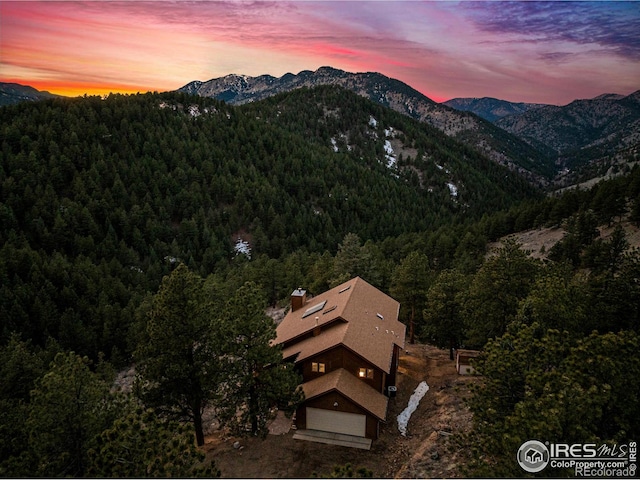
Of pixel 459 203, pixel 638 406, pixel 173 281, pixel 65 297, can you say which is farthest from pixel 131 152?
pixel 459 203

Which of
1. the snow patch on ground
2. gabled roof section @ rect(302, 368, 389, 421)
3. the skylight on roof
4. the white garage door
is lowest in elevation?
the snow patch on ground

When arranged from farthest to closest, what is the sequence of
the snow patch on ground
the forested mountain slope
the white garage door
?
the forested mountain slope → the snow patch on ground → the white garage door

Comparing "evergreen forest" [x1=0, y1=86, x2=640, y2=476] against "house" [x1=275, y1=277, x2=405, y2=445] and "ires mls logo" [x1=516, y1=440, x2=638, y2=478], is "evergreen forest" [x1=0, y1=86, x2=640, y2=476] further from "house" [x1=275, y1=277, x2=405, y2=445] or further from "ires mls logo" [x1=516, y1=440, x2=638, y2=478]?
"house" [x1=275, y1=277, x2=405, y2=445]

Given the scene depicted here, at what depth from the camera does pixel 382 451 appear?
22422mm

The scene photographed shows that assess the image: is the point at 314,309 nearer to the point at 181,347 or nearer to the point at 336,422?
the point at 336,422

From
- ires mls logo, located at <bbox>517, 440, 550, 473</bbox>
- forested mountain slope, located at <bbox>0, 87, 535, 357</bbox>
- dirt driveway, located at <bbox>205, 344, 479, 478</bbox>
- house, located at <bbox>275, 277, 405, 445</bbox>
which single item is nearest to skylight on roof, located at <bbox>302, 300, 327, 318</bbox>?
house, located at <bbox>275, 277, 405, 445</bbox>

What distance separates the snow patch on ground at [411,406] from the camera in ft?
81.5

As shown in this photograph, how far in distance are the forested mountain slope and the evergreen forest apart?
0.59m

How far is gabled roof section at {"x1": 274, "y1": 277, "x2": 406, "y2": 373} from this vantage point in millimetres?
25328

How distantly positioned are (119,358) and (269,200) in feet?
274

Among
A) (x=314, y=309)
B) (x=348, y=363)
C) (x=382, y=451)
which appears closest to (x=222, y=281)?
(x=314, y=309)

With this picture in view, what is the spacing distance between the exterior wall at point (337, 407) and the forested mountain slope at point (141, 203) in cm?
4128

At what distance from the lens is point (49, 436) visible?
15.2 meters

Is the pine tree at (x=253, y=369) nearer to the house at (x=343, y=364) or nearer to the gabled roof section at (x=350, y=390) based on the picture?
the gabled roof section at (x=350, y=390)
